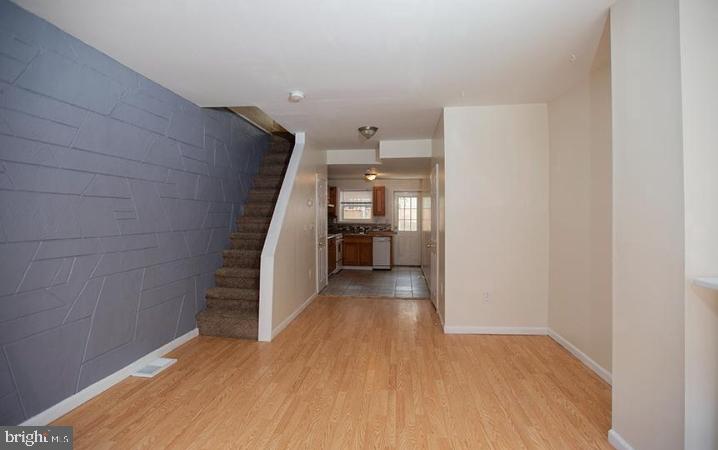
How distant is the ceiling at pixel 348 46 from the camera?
6.24 ft

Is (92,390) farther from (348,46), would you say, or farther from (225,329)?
(348,46)

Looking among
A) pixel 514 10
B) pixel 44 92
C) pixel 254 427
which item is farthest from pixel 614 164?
pixel 44 92

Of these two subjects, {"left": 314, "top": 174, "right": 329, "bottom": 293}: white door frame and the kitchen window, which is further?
the kitchen window

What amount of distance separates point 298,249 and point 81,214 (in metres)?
2.53

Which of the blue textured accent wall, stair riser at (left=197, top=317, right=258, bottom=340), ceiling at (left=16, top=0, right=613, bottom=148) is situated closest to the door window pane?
ceiling at (left=16, top=0, right=613, bottom=148)

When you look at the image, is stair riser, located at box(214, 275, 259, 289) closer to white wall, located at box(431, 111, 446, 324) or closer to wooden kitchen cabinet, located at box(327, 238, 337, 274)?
white wall, located at box(431, 111, 446, 324)

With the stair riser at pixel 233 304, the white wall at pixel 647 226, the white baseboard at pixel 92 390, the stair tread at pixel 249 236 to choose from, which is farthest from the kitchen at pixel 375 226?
the white wall at pixel 647 226

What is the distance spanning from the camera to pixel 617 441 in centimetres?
182

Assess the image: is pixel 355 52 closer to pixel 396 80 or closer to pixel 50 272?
pixel 396 80

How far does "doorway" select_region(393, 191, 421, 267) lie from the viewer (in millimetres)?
9094

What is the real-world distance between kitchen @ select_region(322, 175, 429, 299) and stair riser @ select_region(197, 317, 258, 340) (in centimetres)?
392

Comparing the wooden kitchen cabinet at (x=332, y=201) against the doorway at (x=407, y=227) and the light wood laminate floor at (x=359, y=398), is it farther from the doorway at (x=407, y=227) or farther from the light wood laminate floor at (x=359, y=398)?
the light wood laminate floor at (x=359, y=398)

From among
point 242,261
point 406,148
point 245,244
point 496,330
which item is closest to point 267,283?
point 242,261

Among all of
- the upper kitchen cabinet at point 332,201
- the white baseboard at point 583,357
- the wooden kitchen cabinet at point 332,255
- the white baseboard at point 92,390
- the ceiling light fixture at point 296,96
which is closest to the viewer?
the white baseboard at point 92,390
